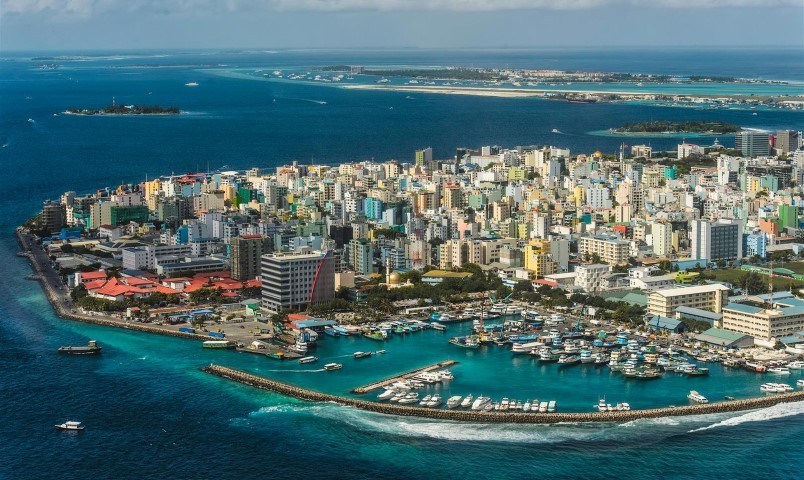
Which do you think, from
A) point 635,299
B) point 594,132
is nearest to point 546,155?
point 594,132

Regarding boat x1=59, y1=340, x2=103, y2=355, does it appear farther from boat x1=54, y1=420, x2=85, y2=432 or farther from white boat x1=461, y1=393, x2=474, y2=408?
white boat x1=461, y1=393, x2=474, y2=408

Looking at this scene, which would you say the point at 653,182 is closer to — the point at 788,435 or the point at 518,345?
the point at 518,345

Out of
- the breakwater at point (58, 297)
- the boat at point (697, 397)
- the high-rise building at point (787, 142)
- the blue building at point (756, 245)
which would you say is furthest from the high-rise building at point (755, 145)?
the boat at point (697, 397)

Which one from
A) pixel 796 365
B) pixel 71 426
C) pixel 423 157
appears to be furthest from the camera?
pixel 423 157

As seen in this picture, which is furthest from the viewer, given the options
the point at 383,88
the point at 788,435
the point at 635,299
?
the point at 383,88

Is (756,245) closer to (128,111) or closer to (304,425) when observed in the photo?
(304,425)

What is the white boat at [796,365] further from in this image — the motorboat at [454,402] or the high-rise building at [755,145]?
the high-rise building at [755,145]

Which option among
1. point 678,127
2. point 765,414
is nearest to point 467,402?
point 765,414

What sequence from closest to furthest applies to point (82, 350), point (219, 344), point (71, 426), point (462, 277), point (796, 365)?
point (71, 426)
point (796, 365)
point (82, 350)
point (219, 344)
point (462, 277)
